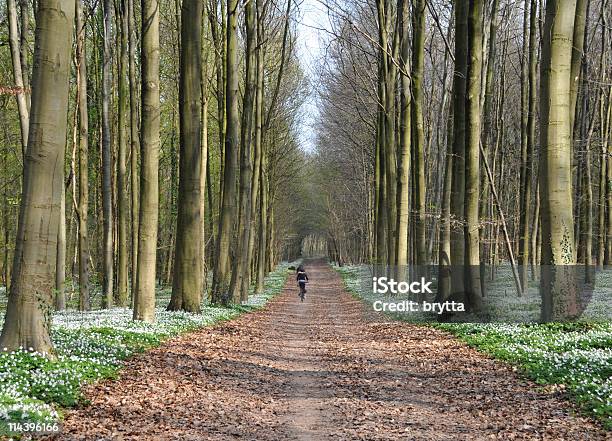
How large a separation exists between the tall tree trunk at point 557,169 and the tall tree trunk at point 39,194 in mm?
9926

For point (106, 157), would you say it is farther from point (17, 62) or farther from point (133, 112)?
point (17, 62)

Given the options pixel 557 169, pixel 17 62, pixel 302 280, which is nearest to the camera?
pixel 557 169

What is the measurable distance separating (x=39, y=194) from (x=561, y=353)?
859cm

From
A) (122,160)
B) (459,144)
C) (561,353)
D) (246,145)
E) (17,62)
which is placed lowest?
(561,353)

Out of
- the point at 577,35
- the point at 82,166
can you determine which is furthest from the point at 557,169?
the point at 82,166

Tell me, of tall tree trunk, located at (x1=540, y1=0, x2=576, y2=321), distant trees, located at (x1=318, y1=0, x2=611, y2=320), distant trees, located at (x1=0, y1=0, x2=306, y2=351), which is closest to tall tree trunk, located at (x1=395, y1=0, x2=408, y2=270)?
distant trees, located at (x1=318, y1=0, x2=611, y2=320)

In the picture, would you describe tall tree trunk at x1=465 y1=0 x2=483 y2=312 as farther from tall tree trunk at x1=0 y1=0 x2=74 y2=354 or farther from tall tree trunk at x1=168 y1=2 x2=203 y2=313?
tall tree trunk at x1=0 y1=0 x2=74 y2=354

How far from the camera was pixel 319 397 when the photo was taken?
9055 millimetres

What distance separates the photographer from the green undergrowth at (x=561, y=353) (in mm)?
7812

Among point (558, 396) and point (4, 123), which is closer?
point (558, 396)

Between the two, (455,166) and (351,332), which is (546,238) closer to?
(455,166)

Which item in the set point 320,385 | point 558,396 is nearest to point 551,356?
point 558,396

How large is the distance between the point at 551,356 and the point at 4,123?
31170 millimetres

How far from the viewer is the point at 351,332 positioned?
17.4 m
